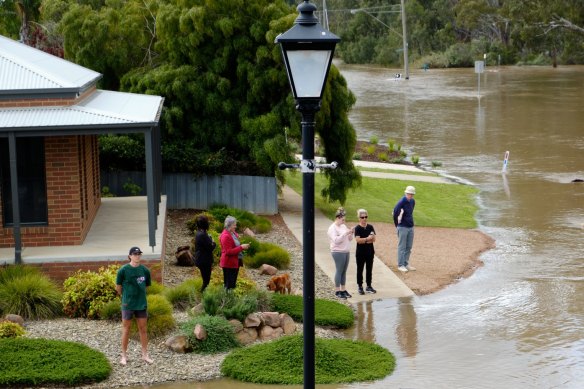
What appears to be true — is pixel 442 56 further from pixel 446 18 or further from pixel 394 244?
pixel 394 244

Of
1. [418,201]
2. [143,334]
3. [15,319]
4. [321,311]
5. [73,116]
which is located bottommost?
[418,201]

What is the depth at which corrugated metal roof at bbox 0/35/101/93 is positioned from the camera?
15732 mm

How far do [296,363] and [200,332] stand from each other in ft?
4.32

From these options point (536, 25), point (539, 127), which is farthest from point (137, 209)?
point (536, 25)

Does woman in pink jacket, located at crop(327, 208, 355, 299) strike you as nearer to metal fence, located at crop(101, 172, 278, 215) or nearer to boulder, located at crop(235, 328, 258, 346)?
boulder, located at crop(235, 328, 258, 346)

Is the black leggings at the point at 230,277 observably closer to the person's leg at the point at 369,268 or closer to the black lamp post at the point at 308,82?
the person's leg at the point at 369,268

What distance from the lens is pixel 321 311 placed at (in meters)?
14.2

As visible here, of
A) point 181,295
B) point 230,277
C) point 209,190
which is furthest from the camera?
point 209,190

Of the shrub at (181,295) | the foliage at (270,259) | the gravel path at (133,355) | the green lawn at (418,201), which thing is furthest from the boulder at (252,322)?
the green lawn at (418,201)

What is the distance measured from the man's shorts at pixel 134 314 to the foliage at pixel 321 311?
8.67 feet

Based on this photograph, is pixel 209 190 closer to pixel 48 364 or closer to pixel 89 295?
pixel 89 295

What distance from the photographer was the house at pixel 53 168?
14.9 meters

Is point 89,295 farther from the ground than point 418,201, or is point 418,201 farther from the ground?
point 89,295

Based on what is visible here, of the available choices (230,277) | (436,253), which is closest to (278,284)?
(230,277)
